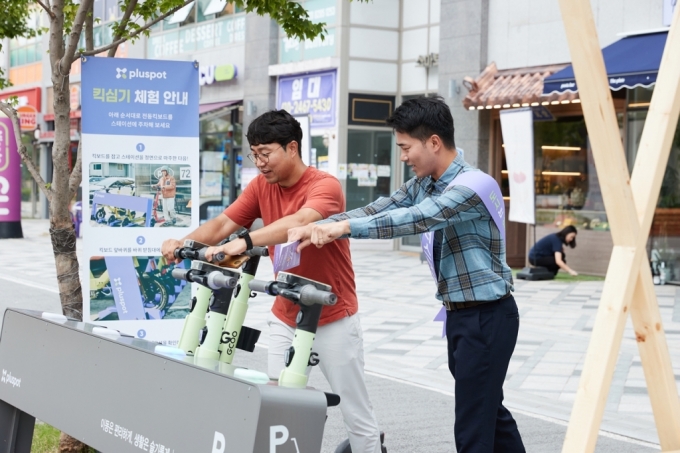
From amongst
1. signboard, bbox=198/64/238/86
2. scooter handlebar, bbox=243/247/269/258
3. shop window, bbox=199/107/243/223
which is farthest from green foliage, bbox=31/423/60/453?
shop window, bbox=199/107/243/223

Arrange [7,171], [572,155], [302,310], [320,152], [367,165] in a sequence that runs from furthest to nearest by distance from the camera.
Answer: [7,171], [320,152], [367,165], [572,155], [302,310]

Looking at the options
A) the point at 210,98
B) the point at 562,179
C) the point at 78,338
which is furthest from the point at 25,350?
the point at 210,98

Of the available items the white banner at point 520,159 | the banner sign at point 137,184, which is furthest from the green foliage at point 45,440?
the white banner at point 520,159

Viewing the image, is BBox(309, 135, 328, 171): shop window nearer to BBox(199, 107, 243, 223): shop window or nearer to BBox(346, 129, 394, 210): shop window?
BBox(346, 129, 394, 210): shop window

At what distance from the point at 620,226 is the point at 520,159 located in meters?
12.5

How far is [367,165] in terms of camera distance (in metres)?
21.6

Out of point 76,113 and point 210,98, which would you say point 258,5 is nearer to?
point 210,98

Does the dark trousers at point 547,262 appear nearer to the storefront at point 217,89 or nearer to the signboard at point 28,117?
the storefront at point 217,89

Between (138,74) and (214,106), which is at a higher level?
(214,106)

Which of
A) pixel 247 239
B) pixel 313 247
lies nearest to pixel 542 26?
pixel 313 247

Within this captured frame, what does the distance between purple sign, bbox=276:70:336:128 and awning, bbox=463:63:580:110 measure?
448cm

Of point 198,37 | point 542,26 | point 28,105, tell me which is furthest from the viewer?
point 28,105

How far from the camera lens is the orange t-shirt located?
4.18m

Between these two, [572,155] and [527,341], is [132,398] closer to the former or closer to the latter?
[527,341]
